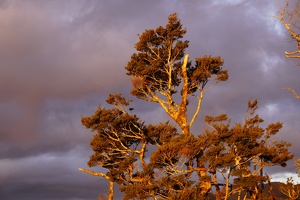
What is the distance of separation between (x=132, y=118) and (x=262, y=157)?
29.5 ft

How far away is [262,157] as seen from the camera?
27891mm

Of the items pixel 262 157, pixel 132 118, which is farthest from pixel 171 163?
pixel 262 157

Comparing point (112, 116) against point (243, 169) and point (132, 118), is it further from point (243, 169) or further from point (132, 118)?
point (243, 169)

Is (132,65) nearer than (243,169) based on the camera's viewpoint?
No

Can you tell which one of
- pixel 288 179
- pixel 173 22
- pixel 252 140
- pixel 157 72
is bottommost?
pixel 288 179

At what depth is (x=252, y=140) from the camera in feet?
85.7

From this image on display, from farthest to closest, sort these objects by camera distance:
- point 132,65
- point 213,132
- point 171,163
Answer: point 132,65 < point 213,132 < point 171,163

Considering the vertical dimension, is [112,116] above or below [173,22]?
below

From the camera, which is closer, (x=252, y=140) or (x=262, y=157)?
(x=252, y=140)

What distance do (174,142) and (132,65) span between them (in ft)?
26.1

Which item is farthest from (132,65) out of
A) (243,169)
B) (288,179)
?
(288,179)

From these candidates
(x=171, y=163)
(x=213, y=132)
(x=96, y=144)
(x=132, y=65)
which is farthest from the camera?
(x=132, y=65)

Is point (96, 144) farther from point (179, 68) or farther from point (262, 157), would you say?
point (262, 157)

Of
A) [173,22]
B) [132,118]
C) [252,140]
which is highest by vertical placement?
[173,22]
